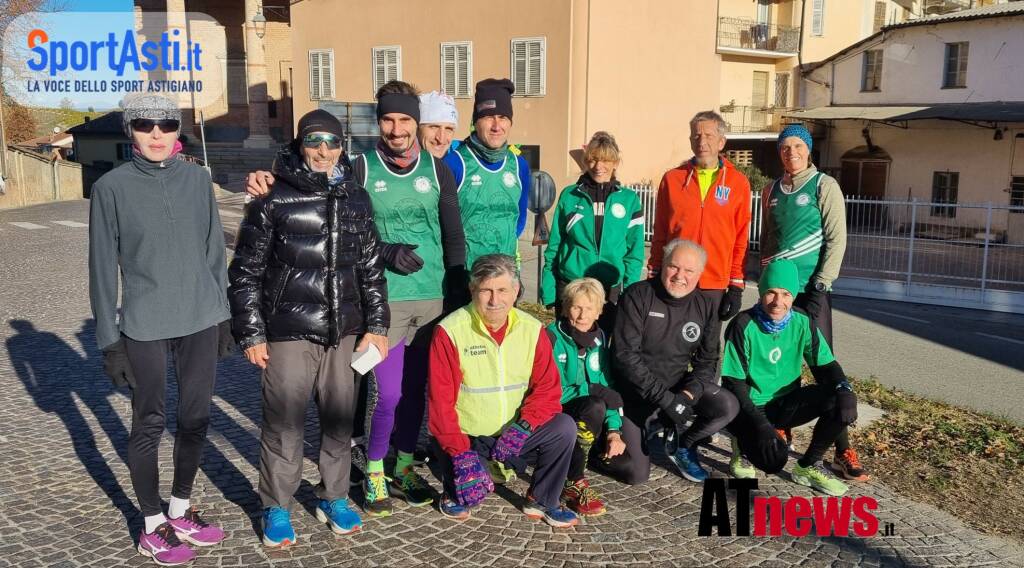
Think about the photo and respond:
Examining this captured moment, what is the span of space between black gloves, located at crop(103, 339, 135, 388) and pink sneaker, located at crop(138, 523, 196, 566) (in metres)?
0.73

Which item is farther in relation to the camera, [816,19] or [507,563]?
[816,19]

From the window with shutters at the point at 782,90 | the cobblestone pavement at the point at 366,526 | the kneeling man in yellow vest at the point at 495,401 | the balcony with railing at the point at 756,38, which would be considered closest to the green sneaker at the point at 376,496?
the cobblestone pavement at the point at 366,526

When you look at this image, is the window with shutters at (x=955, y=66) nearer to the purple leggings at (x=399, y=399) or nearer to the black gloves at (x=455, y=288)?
the black gloves at (x=455, y=288)

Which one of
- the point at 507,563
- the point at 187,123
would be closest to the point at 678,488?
the point at 507,563

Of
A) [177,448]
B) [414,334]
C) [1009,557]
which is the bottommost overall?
[1009,557]

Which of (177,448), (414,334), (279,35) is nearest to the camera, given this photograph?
(177,448)

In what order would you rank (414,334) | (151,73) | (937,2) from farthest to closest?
1. (151,73)
2. (937,2)
3. (414,334)

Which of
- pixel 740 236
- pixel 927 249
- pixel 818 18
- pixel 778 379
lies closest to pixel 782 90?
pixel 818 18

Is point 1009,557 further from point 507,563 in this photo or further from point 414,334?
point 414,334

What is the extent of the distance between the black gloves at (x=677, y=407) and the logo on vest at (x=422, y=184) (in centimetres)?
177

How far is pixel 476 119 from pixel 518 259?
85 centimetres

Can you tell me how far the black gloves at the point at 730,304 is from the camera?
5129 mm

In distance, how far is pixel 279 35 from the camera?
40562mm

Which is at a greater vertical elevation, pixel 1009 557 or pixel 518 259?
pixel 518 259
